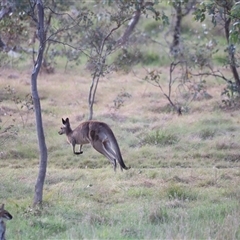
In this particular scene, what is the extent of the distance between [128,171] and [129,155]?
117 cm

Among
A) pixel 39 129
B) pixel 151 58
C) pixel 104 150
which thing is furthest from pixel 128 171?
pixel 151 58

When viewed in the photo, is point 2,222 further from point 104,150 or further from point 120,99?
point 120,99

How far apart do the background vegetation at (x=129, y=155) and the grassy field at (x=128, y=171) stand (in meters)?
0.02

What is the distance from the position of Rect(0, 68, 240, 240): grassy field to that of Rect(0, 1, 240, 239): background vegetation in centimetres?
2

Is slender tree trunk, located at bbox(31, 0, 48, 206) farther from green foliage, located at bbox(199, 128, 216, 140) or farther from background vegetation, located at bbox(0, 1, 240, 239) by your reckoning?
green foliage, located at bbox(199, 128, 216, 140)

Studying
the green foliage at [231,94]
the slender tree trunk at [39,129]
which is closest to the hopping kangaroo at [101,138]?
the slender tree trunk at [39,129]

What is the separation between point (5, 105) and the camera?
49.2 ft

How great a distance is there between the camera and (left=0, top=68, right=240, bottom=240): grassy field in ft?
25.4

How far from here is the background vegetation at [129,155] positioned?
7867 millimetres

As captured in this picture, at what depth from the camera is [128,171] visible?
10.9 m

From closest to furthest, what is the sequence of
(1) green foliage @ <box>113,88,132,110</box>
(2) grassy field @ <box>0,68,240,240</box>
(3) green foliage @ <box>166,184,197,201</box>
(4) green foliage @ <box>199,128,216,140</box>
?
(2) grassy field @ <box>0,68,240,240</box> < (3) green foliage @ <box>166,184,197,201</box> < (4) green foliage @ <box>199,128,216,140</box> < (1) green foliage @ <box>113,88,132,110</box>

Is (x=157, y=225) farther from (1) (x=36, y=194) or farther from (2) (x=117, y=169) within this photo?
(2) (x=117, y=169)


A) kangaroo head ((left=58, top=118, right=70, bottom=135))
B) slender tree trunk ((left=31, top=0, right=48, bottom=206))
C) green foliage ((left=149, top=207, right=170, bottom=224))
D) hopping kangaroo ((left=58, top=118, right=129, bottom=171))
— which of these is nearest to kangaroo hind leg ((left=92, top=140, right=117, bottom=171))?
hopping kangaroo ((left=58, top=118, right=129, bottom=171))

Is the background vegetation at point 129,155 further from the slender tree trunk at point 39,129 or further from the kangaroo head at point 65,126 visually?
the kangaroo head at point 65,126
